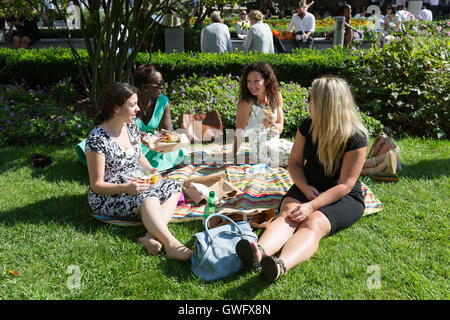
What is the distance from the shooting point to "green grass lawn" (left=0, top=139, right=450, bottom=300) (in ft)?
8.87

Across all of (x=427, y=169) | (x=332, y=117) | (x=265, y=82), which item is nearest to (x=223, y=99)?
(x=265, y=82)

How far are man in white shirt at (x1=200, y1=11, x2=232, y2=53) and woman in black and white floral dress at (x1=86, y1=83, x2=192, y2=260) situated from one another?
18.7 feet

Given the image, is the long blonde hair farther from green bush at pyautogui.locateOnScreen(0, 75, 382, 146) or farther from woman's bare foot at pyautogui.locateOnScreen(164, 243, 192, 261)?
green bush at pyautogui.locateOnScreen(0, 75, 382, 146)

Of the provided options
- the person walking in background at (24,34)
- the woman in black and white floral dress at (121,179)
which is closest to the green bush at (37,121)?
the woman in black and white floral dress at (121,179)

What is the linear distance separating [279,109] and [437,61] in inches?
128

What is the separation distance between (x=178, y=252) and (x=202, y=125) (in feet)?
11.0

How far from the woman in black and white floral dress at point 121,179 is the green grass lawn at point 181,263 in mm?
186

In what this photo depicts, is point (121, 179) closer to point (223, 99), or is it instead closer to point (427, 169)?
point (223, 99)

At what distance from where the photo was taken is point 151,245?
3.12 meters

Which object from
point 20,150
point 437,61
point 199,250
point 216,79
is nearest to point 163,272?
point 199,250

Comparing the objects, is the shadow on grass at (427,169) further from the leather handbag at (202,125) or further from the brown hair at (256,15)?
the brown hair at (256,15)

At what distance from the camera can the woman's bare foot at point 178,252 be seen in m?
2.98
